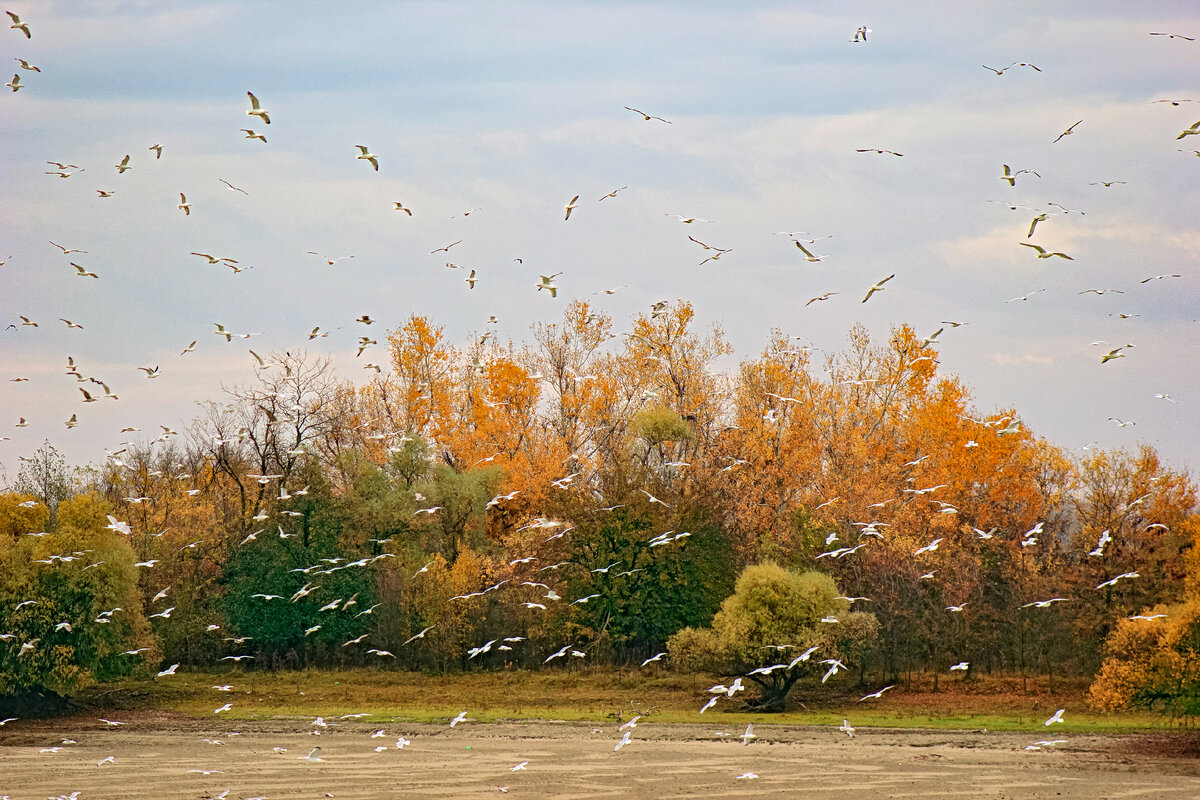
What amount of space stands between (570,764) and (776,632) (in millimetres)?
14691

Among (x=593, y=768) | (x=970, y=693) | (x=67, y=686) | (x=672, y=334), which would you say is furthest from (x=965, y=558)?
(x=67, y=686)

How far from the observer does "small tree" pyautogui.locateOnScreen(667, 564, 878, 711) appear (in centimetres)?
5141

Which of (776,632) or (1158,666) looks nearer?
(1158,666)

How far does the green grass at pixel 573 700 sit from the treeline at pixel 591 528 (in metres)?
1.97

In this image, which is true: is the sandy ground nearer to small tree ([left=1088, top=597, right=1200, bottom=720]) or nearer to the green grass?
small tree ([left=1088, top=597, right=1200, bottom=720])

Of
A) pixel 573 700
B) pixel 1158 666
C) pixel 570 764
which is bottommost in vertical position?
pixel 573 700

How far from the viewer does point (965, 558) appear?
63.5m

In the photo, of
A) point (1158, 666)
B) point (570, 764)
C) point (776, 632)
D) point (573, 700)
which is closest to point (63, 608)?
point (573, 700)

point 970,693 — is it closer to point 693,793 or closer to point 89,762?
point 693,793

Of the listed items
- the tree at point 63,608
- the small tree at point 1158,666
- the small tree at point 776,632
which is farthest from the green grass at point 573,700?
the small tree at point 1158,666

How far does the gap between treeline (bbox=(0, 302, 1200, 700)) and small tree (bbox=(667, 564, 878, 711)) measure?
441 centimetres

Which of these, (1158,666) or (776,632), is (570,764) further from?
(1158,666)

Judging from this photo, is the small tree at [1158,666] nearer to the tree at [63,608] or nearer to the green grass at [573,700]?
the green grass at [573,700]

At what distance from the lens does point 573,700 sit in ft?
184
